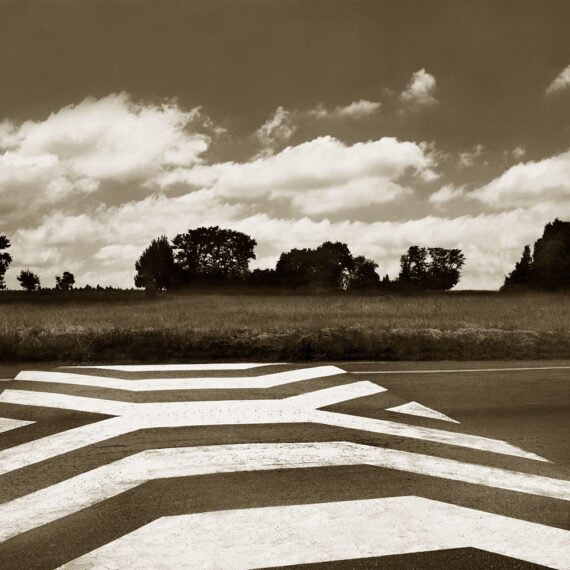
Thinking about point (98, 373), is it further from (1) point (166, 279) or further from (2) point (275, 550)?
(1) point (166, 279)

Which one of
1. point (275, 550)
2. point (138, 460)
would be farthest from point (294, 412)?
point (275, 550)

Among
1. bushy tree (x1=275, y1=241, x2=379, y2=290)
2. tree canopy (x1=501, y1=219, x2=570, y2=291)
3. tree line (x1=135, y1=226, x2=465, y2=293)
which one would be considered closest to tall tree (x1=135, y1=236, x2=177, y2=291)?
tree line (x1=135, y1=226, x2=465, y2=293)

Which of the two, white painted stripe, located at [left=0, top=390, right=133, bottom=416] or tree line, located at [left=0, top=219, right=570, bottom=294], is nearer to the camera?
white painted stripe, located at [left=0, top=390, right=133, bottom=416]

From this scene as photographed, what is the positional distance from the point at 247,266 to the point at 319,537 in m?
85.5

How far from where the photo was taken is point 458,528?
325cm

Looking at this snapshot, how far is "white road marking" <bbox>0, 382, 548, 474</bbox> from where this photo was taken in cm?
462

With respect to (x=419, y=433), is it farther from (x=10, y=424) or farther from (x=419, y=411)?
(x=10, y=424)

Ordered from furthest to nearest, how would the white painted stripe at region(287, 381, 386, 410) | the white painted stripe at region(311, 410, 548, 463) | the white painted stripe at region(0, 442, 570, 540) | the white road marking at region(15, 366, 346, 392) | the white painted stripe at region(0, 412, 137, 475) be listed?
1. the white road marking at region(15, 366, 346, 392)
2. the white painted stripe at region(287, 381, 386, 410)
3. the white painted stripe at region(311, 410, 548, 463)
4. the white painted stripe at region(0, 412, 137, 475)
5. the white painted stripe at region(0, 442, 570, 540)

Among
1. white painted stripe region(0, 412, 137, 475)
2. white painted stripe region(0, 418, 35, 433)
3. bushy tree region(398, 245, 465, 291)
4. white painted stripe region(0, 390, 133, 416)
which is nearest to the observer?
white painted stripe region(0, 412, 137, 475)

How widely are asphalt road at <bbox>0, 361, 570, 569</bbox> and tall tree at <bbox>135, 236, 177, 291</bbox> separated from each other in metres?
73.0

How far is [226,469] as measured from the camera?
4145 millimetres

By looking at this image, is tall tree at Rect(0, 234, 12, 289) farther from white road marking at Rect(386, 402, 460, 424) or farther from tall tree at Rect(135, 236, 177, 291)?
white road marking at Rect(386, 402, 460, 424)

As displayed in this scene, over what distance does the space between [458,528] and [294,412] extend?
269 centimetres

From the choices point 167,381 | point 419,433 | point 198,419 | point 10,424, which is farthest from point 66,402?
point 419,433
